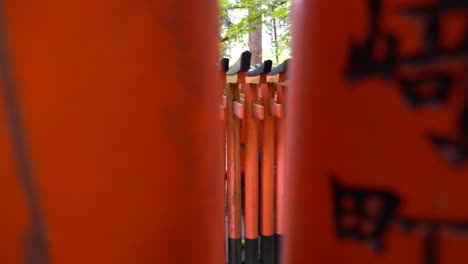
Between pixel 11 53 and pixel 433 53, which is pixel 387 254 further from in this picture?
pixel 11 53

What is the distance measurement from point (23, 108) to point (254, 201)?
1.23 m

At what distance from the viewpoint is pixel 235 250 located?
144cm

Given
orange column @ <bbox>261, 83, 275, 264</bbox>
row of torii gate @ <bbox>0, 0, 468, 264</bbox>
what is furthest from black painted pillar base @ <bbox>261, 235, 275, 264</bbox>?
row of torii gate @ <bbox>0, 0, 468, 264</bbox>

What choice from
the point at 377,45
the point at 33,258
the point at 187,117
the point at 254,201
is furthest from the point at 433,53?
the point at 254,201

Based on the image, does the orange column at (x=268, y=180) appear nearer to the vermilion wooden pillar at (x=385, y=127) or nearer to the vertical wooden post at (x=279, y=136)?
the vertical wooden post at (x=279, y=136)

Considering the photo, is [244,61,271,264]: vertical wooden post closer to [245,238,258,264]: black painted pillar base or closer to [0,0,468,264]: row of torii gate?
[245,238,258,264]: black painted pillar base

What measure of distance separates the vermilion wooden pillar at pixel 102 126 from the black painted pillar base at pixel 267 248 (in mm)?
1242

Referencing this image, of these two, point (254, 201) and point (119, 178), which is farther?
point (254, 201)

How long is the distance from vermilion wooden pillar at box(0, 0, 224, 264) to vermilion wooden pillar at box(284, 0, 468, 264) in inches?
2.9

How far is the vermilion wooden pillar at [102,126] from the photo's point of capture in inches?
8.2

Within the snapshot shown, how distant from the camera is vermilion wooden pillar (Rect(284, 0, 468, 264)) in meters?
0.19

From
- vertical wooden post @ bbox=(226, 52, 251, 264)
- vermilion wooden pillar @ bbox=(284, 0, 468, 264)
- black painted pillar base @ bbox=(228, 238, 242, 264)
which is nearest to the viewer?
vermilion wooden pillar @ bbox=(284, 0, 468, 264)

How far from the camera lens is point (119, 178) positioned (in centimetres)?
23

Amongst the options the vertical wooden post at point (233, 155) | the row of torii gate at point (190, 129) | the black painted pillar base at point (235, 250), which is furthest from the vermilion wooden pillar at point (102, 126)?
the black painted pillar base at point (235, 250)
